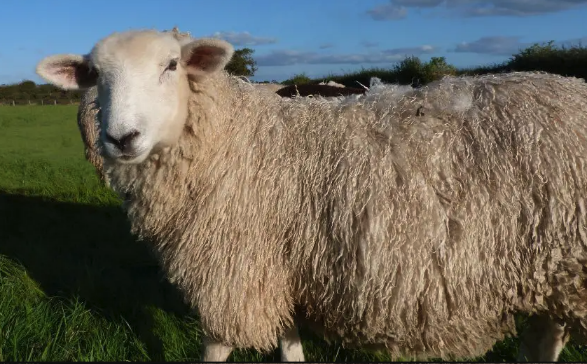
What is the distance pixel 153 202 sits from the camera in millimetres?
2723

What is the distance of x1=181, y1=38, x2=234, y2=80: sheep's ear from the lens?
255cm

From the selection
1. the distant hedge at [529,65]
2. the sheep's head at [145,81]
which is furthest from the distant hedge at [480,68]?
the sheep's head at [145,81]

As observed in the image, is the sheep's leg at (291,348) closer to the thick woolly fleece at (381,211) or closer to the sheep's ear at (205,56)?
the thick woolly fleece at (381,211)

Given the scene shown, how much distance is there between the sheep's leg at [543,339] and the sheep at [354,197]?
384 millimetres

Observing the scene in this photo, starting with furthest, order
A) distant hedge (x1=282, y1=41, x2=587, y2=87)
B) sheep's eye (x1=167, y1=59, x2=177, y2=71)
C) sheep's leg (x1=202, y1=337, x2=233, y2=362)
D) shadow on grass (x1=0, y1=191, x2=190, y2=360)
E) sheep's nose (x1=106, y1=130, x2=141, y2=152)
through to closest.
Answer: distant hedge (x1=282, y1=41, x2=587, y2=87) → shadow on grass (x1=0, y1=191, x2=190, y2=360) → sheep's leg (x1=202, y1=337, x2=233, y2=362) → sheep's eye (x1=167, y1=59, x2=177, y2=71) → sheep's nose (x1=106, y1=130, x2=141, y2=152)

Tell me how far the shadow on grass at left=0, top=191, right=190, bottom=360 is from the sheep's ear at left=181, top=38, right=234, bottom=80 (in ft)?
4.15

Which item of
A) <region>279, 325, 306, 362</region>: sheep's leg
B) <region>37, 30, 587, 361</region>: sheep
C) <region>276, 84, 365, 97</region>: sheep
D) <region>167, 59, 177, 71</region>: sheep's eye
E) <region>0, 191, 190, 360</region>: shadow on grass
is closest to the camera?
<region>37, 30, 587, 361</region>: sheep

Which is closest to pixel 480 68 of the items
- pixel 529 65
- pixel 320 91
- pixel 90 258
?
pixel 529 65

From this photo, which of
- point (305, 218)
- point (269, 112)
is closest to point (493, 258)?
point (305, 218)

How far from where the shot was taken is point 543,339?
305 cm

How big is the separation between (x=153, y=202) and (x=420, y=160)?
1.37m

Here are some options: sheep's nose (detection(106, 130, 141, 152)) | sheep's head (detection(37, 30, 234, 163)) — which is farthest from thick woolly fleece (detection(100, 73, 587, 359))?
sheep's nose (detection(106, 130, 141, 152))

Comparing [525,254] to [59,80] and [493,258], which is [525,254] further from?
[59,80]

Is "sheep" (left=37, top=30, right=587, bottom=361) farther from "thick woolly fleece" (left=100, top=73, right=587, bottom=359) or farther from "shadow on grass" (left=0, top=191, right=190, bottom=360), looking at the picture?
"shadow on grass" (left=0, top=191, right=190, bottom=360)
